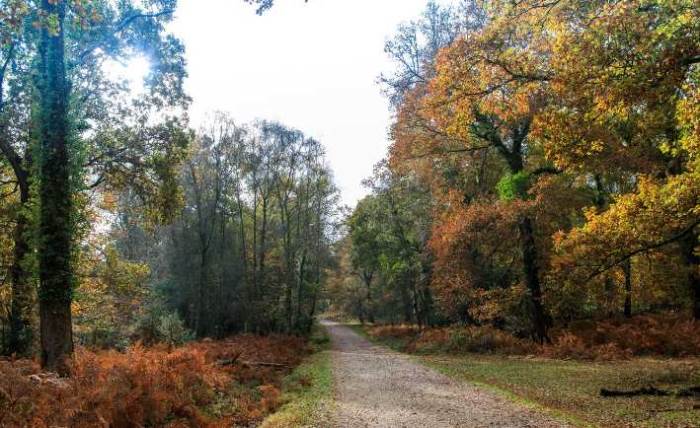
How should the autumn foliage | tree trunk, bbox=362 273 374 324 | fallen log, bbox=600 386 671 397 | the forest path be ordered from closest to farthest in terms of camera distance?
1. the autumn foliage
2. the forest path
3. fallen log, bbox=600 386 671 397
4. tree trunk, bbox=362 273 374 324

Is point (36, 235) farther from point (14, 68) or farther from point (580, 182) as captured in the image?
point (580, 182)

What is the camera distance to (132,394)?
7.24m

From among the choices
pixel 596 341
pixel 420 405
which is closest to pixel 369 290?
pixel 596 341

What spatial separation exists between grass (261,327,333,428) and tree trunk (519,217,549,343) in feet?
30.2

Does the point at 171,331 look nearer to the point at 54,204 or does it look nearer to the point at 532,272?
the point at 54,204

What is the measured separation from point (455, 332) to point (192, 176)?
19642 mm

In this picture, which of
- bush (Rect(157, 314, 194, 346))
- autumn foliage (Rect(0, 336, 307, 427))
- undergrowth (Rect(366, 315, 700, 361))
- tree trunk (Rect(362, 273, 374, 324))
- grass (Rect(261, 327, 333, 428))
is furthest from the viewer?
tree trunk (Rect(362, 273, 374, 324))

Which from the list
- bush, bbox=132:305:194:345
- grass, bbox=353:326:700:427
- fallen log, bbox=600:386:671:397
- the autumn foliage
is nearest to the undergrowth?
grass, bbox=353:326:700:427

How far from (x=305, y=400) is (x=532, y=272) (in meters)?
12.6

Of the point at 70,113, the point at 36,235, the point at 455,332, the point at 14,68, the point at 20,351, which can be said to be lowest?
the point at 455,332

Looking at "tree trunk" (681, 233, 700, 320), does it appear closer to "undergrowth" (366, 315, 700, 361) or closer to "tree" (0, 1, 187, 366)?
"undergrowth" (366, 315, 700, 361)

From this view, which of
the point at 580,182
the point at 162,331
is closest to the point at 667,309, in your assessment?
the point at 580,182

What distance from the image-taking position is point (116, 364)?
9305 mm

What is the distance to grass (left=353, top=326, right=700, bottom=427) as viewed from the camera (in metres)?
7.48
